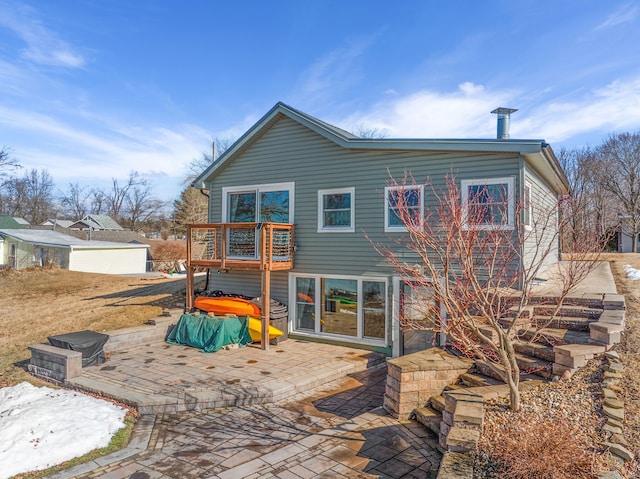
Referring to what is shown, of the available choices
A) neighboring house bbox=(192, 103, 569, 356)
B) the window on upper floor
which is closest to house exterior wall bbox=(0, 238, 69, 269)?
the window on upper floor

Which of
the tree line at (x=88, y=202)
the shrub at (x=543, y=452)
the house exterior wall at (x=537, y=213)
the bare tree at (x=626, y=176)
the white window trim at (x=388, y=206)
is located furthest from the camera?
the tree line at (x=88, y=202)

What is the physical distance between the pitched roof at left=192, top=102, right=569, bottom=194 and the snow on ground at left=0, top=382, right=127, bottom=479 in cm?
730

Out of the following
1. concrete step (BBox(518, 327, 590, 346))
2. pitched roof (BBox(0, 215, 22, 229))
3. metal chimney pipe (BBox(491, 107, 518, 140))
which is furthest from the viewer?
pitched roof (BBox(0, 215, 22, 229))

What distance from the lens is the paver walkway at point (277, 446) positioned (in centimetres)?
432

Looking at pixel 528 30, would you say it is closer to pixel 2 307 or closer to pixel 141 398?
pixel 141 398

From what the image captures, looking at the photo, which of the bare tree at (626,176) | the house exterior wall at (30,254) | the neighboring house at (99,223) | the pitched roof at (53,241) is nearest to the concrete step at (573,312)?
the bare tree at (626,176)

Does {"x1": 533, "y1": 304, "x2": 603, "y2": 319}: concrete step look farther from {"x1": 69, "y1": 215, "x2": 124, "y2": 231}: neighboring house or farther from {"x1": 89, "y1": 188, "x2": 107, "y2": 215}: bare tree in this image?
{"x1": 89, "y1": 188, "x2": 107, "y2": 215}: bare tree

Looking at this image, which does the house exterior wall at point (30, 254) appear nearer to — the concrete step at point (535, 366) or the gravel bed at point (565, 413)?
the concrete step at point (535, 366)

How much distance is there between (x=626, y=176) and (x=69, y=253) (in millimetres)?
37987

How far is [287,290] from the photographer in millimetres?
10938

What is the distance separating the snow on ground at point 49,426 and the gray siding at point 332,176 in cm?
565

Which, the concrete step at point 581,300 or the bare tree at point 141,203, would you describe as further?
the bare tree at point 141,203

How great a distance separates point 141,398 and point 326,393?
318cm

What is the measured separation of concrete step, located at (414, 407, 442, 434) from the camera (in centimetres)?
504
